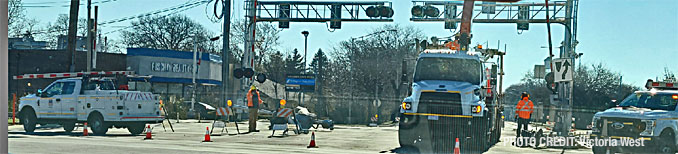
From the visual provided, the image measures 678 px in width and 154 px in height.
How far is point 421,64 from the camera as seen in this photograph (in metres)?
18.1

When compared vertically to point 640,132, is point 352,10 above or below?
above

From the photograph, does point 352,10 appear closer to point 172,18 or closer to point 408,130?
point 172,18

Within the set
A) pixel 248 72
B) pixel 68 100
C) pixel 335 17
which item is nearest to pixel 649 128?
pixel 248 72

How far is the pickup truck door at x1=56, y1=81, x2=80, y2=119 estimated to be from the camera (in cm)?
2253

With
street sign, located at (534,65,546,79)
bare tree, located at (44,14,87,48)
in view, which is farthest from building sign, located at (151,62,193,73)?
street sign, located at (534,65,546,79)

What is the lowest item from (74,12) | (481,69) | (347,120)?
(347,120)

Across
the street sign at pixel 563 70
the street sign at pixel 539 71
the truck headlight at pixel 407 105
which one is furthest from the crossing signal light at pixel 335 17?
the truck headlight at pixel 407 105

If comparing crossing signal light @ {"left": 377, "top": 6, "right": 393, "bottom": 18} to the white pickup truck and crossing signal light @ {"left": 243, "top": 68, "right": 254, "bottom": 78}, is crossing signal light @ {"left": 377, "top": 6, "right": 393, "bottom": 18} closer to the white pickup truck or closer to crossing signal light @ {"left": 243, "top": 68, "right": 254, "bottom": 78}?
crossing signal light @ {"left": 243, "top": 68, "right": 254, "bottom": 78}

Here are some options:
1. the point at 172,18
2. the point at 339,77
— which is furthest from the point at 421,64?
the point at 339,77

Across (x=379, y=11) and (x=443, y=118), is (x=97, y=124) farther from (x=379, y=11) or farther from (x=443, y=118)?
(x=379, y=11)

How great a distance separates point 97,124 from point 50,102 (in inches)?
79.3

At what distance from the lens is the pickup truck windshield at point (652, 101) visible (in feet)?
48.8

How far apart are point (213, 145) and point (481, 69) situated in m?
6.97

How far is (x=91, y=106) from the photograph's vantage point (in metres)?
22.2
